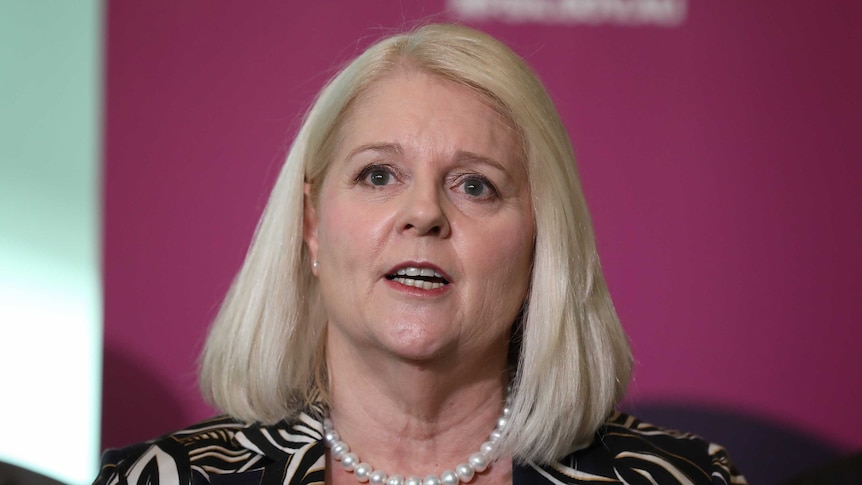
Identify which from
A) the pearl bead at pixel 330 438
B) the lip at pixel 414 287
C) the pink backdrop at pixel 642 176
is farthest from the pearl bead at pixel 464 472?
the pink backdrop at pixel 642 176

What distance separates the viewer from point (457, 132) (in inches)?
67.5

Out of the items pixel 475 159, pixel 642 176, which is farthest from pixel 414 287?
pixel 642 176

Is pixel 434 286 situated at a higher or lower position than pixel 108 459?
higher

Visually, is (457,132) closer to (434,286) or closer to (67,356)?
(434,286)

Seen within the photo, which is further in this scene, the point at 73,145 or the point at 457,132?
the point at 73,145

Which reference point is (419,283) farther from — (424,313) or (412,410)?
(412,410)

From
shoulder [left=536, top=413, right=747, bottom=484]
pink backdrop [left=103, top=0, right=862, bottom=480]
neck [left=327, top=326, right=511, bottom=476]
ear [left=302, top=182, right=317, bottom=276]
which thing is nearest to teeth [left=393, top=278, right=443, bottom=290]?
neck [left=327, top=326, right=511, bottom=476]

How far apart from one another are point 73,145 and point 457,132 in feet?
3.80

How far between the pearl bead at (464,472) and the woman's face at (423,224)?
0.70ft

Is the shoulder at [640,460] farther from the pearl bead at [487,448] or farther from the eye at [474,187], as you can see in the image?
the eye at [474,187]

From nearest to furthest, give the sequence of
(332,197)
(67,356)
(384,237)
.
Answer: (384,237) → (332,197) → (67,356)

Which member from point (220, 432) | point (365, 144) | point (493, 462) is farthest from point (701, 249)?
point (220, 432)

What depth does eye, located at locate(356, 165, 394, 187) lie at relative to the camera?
1726 mm

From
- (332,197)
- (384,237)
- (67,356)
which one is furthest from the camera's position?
(67,356)
